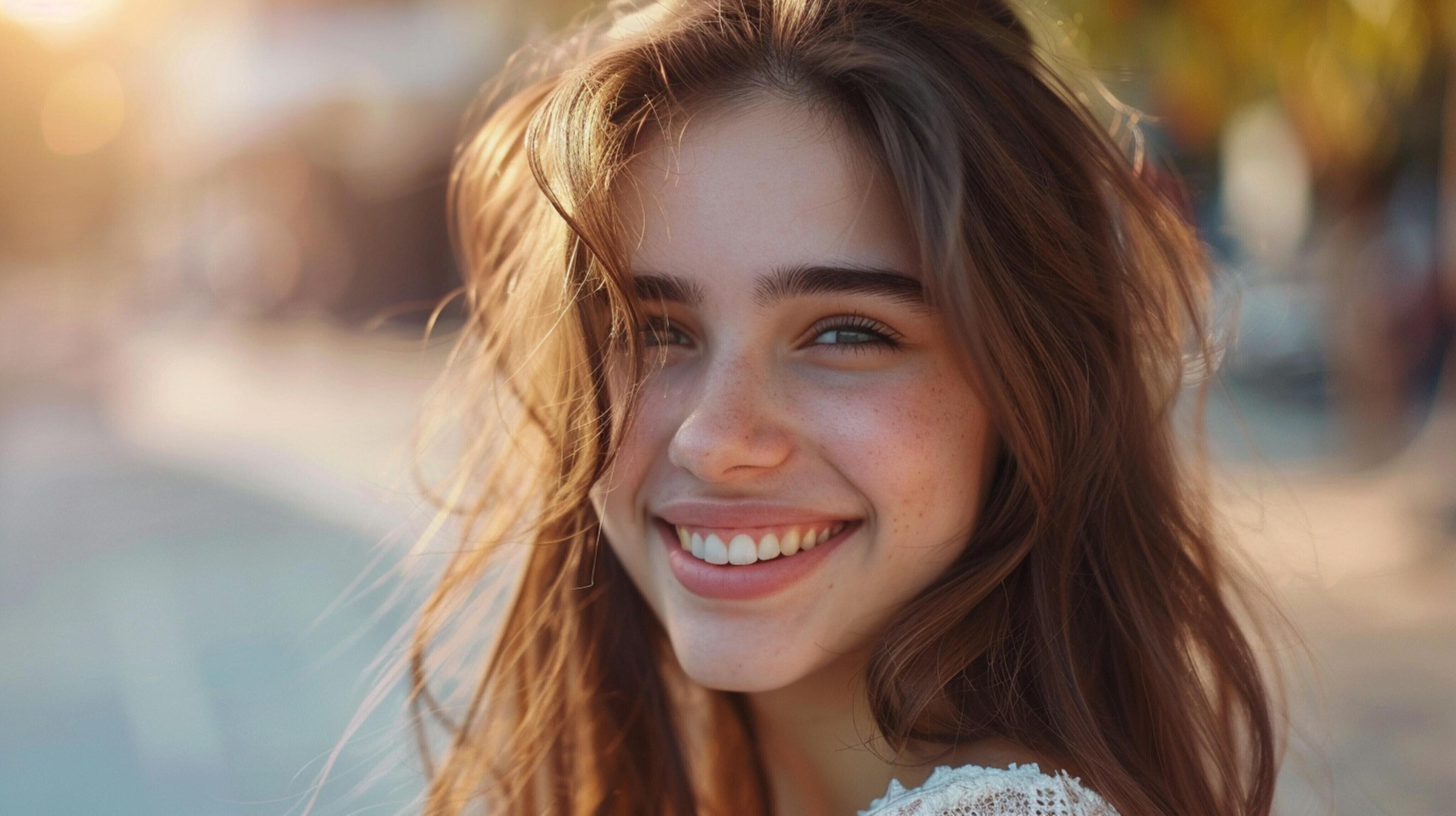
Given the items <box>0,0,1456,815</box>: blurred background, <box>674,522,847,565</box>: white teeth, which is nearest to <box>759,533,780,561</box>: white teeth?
<box>674,522,847,565</box>: white teeth

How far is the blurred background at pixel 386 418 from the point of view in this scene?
4.88m

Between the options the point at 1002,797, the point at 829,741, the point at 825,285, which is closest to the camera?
the point at 1002,797

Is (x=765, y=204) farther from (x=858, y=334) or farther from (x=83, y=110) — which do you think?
(x=83, y=110)

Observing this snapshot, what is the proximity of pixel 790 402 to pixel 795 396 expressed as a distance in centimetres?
1

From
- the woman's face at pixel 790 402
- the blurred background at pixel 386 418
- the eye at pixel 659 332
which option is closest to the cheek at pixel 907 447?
the woman's face at pixel 790 402

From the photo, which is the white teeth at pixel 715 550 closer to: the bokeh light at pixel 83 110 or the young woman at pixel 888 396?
the young woman at pixel 888 396

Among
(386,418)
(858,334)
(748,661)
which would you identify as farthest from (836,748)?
(386,418)

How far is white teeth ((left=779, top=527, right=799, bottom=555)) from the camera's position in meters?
1.63

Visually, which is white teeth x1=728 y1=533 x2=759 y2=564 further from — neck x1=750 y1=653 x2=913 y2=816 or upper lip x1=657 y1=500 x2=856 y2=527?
neck x1=750 y1=653 x2=913 y2=816

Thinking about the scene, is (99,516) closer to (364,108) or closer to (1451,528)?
(1451,528)

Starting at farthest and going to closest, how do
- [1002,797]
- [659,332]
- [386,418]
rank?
[386,418]
[659,332]
[1002,797]

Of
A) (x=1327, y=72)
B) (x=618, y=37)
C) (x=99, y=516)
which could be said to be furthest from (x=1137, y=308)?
(x=99, y=516)

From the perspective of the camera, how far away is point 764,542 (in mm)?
1627

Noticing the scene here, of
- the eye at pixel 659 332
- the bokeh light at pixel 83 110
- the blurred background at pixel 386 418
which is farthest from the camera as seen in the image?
the bokeh light at pixel 83 110
